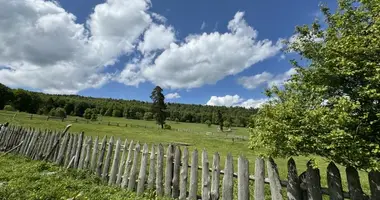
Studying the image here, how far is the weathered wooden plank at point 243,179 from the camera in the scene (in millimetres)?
5312

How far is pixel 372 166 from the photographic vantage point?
337cm

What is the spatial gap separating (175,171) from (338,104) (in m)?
4.36

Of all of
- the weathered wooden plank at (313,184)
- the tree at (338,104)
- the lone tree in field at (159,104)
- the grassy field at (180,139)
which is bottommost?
the grassy field at (180,139)

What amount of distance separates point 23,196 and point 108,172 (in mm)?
2745

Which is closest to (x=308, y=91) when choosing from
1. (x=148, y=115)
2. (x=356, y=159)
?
(x=356, y=159)

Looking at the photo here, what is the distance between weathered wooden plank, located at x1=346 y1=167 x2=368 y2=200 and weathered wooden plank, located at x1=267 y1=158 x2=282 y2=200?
1.24 metres

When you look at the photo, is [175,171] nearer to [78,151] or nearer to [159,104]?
[78,151]

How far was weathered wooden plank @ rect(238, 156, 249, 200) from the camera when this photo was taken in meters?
5.31

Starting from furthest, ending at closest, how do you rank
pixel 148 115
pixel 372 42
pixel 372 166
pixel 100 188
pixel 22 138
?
pixel 148 115
pixel 22 138
pixel 100 188
pixel 372 42
pixel 372 166

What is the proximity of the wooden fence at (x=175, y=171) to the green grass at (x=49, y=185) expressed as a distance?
46 cm

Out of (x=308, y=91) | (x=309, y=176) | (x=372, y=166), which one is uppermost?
(x=308, y=91)

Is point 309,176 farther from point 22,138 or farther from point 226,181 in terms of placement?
point 22,138

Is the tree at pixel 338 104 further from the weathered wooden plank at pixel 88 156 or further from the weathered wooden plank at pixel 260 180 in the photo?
the weathered wooden plank at pixel 88 156

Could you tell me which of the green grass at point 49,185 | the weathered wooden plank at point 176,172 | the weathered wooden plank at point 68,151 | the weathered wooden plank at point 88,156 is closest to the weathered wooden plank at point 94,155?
the weathered wooden plank at point 88,156
